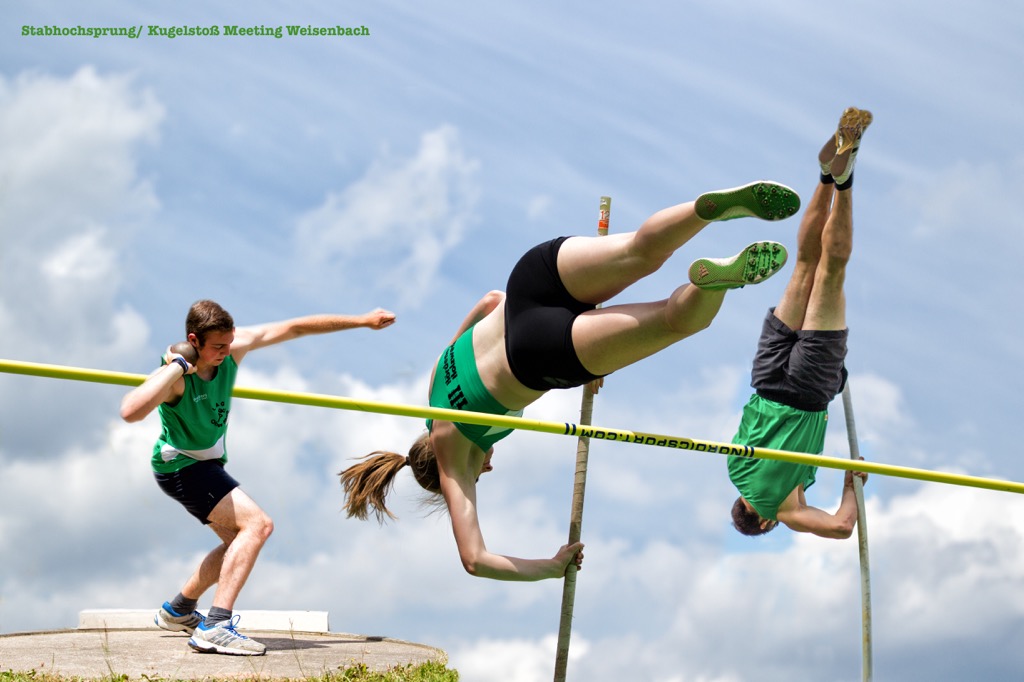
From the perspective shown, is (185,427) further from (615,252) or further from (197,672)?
(615,252)

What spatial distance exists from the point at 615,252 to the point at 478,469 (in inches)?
56.9

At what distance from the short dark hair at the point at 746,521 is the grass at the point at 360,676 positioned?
75.4 inches

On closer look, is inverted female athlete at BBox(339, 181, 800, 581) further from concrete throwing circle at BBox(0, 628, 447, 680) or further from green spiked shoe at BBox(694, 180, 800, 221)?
concrete throwing circle at BBox(0, 628, 447, 680)

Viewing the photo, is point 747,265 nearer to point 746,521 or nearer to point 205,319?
point 205,319

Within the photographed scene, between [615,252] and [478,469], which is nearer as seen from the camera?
[615,252]

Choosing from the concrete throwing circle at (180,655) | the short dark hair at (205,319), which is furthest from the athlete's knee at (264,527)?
the short dark hair at (205,319)

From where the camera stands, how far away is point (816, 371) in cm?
624

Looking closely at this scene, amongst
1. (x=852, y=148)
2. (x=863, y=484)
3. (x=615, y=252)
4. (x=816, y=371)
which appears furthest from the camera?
(x=863, y=484)

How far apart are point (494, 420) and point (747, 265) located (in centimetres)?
131

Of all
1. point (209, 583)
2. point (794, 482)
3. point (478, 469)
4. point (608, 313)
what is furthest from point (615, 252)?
point (209, 583)

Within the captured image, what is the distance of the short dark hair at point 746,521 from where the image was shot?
6.69 m

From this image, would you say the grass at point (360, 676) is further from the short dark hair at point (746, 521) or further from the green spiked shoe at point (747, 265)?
the green spiked shoe at point (747, 265)

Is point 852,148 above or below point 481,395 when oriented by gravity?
above

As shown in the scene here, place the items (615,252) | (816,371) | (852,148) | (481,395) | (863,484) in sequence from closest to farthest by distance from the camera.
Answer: (615,252)
(481,395)
(852,148)
(816,371)
(863,484)
